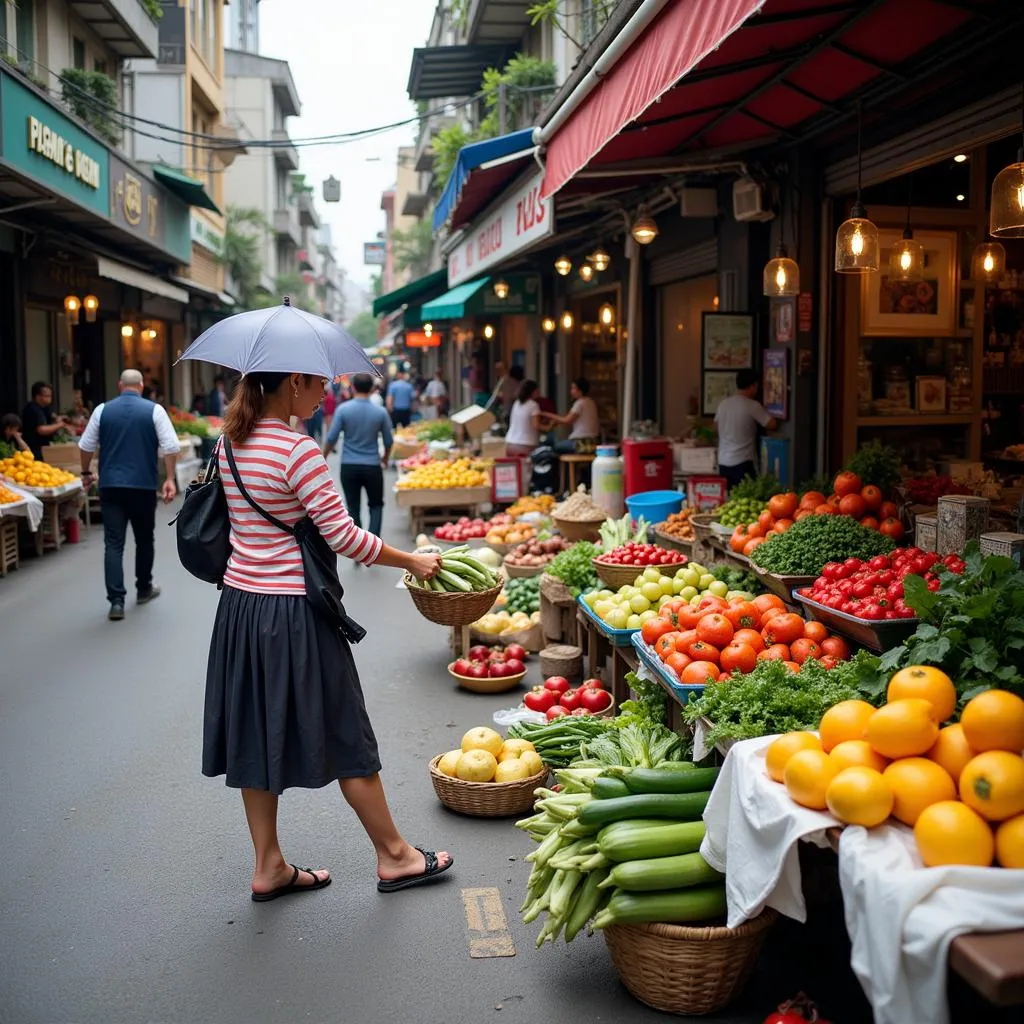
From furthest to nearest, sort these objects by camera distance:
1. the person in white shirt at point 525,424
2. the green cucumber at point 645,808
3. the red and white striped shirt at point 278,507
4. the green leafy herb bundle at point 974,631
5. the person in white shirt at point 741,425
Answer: the person in white shirt at point 525,424 → the person in white shirt at point 741,425 → the red and white striped shirt at point 278,507 → the green cucumber at point 645,808 → the green leafy herb bundle at point 974,631

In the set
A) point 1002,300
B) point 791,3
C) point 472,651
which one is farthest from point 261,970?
point 1002,300

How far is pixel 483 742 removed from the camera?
5566 millimetres

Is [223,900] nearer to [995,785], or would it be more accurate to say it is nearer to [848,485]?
[995,785]

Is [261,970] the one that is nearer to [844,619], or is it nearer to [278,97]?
[844,619]

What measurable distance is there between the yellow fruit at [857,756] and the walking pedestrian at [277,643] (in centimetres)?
197

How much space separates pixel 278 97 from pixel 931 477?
179 ft

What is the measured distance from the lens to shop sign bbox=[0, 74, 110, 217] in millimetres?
12750

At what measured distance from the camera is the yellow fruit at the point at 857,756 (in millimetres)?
3221

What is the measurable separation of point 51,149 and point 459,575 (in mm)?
10455

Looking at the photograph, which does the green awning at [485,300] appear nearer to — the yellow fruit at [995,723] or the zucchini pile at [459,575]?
the zucchini pile at [459,575]

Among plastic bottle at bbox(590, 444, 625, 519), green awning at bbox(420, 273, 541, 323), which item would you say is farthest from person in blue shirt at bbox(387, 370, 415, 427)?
plastic bottle at bbox(590, 444, 625, 519)

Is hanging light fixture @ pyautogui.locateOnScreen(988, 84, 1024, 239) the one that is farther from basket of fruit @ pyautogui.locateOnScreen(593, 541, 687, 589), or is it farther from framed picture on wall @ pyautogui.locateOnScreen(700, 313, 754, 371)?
framed picture on wall @ pyautogui.locateOnScreen(700, 313, 754, 371)

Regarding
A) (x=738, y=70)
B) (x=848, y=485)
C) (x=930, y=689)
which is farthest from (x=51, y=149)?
(x=930, y=689)

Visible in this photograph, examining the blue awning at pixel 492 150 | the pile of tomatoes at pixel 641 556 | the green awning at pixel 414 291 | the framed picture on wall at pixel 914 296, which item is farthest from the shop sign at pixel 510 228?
the green awning at pixel 414 291
